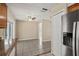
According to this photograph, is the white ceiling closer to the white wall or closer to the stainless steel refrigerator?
the white wall

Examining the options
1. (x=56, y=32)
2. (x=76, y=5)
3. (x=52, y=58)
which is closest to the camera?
(x=52, y=58)

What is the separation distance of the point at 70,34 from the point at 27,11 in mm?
764

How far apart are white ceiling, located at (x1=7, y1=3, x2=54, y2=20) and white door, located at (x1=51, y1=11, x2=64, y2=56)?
0.16 metres

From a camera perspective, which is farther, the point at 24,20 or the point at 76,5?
the point at 24,20

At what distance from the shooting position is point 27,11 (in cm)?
187

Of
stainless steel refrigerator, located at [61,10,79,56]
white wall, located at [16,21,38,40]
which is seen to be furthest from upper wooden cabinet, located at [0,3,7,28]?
stainless steel refrigerator, located at [61,10,79,56]

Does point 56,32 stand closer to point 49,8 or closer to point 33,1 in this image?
point 49,8

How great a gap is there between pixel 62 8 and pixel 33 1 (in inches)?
20.9

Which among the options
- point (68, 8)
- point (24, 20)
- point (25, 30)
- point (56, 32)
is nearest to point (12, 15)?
point (24, 20)

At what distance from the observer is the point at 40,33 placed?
6.72 feet

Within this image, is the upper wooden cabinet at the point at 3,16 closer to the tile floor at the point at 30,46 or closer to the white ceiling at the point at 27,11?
the white ceiling at the point at 27,11

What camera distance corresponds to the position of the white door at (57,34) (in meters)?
1.83

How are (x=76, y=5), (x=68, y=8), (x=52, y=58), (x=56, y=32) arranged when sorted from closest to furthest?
(x=52, y=58) < (x=76, y=5) < (x=68, y=8) < (x=56, y=32)

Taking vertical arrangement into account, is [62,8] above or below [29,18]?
above
